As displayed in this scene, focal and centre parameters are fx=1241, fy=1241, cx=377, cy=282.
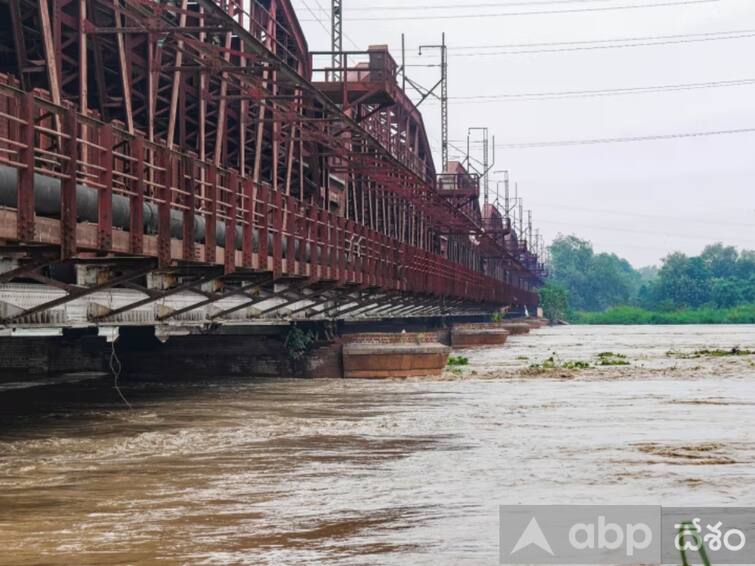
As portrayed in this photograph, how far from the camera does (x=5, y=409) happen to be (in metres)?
27.4

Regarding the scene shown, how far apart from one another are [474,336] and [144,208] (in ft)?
183

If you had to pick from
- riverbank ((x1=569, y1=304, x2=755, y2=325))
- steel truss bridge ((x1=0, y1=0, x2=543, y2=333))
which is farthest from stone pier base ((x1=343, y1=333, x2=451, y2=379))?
riverbank ((x1=569, y1=304, x2=755, y2=325))

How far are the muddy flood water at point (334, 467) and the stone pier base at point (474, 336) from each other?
41.3 metres

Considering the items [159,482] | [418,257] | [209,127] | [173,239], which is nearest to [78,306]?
[173,239]

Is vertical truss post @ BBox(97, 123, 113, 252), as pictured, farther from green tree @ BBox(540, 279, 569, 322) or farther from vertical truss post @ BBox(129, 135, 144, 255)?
green tree @ BBox(540, 279, 569, 322)

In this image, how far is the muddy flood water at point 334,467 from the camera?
460 inches

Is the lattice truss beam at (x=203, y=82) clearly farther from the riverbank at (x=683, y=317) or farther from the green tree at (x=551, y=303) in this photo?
the riverbank at (x=683, y=317)

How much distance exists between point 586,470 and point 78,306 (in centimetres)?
1058

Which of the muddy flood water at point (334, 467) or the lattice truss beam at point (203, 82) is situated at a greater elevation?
the lattice truss beam at point (203, 82)

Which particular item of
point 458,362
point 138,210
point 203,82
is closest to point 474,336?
point 458,362

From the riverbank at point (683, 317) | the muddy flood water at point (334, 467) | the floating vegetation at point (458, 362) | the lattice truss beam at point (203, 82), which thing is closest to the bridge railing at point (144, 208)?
the lattice truss beam at point (203, 82)

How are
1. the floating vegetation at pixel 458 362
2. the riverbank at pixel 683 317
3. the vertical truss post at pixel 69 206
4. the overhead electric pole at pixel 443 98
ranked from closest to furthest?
the vertical truss post at pixel 69 206
the floating vegetation at pixel 458 362
the overhead electric pole at pixel 443 98
the riverbank at pixel 683 317

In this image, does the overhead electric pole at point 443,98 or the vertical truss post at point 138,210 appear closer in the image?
the vertical truss post at point 138,210

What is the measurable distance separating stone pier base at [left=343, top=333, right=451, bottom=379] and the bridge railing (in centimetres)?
199
